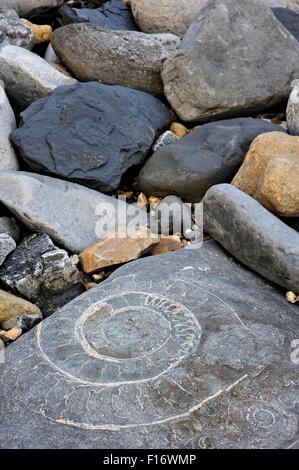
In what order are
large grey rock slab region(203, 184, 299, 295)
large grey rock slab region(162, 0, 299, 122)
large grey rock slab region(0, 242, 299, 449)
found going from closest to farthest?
large grey rock slab region(0, 242, 299, 449) → large grey rock slab region(203, 184, 299, 295) → large grey rock slab region(162, 0, 299, 122)

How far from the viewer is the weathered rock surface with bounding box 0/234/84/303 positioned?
10.0 ft

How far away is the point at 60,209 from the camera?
3.48m

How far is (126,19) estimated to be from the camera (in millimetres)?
5641

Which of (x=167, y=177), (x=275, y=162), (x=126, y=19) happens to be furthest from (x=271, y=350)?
(x=126, y=19)

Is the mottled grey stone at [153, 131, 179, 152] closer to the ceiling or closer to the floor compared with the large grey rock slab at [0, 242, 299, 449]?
closer to the ceiling

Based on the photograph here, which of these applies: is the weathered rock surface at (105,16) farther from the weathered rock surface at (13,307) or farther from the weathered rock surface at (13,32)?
the weathered rock surface at (13,307)

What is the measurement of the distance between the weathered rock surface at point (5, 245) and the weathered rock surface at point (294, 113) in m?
2.30

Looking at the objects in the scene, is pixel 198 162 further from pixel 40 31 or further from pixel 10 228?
pixel 40 31

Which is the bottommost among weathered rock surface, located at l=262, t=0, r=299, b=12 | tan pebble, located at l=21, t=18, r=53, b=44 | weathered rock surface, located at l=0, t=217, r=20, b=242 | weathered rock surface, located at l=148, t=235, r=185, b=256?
weathered rock surface, located at l=148, t=235, r=185, b=256

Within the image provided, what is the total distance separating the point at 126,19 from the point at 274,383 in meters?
4.58

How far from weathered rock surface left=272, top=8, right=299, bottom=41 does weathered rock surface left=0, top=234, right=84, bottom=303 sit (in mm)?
3518

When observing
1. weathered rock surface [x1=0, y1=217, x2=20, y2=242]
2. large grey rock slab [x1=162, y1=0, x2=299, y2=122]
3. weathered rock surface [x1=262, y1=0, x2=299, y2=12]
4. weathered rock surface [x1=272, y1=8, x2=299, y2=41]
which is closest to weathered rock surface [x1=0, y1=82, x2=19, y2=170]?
weathered rock surface [x1=0, y1=217, x2=20, y2=242]

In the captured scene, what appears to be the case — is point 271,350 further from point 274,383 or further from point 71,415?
point 71,415

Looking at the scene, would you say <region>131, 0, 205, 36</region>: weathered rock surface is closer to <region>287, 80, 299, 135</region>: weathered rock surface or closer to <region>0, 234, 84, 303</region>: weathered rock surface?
<region>287, 80, 299, 135</region>: weathered rock surface
